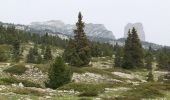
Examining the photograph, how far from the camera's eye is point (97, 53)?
14338 centimetres

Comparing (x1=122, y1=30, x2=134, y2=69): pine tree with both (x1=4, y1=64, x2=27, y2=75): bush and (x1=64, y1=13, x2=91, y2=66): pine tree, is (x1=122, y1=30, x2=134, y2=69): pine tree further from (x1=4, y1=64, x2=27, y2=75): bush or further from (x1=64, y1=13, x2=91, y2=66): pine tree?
(x1=4, y1=64, x2=27, y2=75): bush

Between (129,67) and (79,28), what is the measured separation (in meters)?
19.2

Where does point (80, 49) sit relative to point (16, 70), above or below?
above

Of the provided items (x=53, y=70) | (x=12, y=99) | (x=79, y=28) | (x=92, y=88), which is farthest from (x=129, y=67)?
(x=12, y=99)

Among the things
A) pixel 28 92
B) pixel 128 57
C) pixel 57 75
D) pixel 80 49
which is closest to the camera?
pixel 28 92

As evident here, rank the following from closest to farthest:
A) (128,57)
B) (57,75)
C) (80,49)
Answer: (57,75) < (80,49) < (128,57)

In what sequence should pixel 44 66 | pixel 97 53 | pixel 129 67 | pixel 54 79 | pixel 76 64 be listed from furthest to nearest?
Answer: pixel 97 53 < pixel 129 67 < pixel 76 64 < pixel 44 66 < pixel 54 79

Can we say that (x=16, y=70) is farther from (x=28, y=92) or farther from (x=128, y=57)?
(x=128, y=57)

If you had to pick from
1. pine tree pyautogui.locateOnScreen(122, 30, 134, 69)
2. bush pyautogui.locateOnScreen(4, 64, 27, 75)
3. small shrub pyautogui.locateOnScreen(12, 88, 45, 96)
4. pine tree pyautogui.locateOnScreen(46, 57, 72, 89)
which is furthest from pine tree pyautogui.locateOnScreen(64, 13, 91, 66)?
small shrub pyautogui.locateOnScreen(12, 88, 45, 96)

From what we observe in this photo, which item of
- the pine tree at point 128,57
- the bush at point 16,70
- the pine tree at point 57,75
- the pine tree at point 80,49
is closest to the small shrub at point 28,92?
the pine tree at point 57,75

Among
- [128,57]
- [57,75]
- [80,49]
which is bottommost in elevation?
[128,57]

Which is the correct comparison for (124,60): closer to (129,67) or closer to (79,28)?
(129,67)

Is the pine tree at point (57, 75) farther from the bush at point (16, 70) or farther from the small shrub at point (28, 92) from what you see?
the bush at point (16, 70)

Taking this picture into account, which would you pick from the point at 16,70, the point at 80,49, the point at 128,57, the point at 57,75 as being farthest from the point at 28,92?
the point at 128,57
